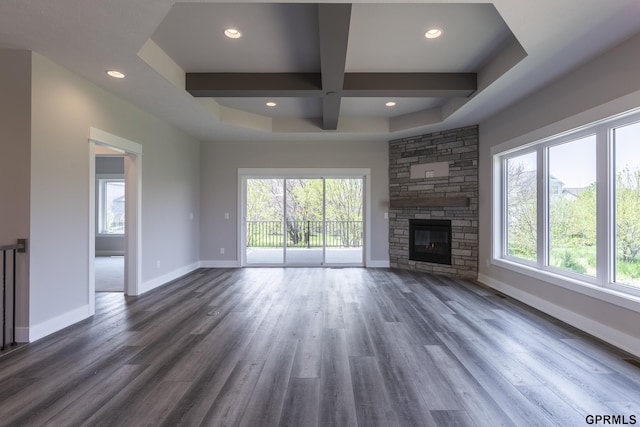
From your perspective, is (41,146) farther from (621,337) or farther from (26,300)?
(621,337)

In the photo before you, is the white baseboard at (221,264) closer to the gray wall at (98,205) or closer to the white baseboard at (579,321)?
the gray wall at (98,205)

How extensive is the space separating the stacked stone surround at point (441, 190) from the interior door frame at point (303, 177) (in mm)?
484

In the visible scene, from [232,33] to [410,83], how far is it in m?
2.17

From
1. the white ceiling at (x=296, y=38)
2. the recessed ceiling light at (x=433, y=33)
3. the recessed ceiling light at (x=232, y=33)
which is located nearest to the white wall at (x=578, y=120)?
the white ceiling at (x=296, y=38)

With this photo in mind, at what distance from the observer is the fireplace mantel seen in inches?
205

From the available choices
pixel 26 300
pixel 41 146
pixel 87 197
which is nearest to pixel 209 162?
pixel 87 197

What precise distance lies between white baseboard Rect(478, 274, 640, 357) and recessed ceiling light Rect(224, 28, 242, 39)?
4.38 meters

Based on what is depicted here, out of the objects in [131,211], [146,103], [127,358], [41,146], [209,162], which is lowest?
[127,358]

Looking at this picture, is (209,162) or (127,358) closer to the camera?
(127,358)

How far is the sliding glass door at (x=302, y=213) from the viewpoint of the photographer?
21.0ft

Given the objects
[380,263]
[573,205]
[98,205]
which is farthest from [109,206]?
[573,205]

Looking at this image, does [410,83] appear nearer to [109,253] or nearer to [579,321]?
[579,321]

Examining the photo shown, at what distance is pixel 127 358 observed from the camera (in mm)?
2445

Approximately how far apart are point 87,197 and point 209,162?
3069mm
